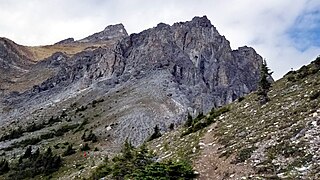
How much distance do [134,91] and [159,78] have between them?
12.0m

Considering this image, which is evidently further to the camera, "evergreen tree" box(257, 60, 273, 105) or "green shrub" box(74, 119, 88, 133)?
"green shrub" box(74, 119, 88, 133)

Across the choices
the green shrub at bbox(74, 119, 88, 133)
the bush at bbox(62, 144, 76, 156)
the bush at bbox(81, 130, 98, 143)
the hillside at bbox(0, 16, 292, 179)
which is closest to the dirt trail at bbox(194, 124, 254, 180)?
the hillside at bbox(0, 16, 292, 179)

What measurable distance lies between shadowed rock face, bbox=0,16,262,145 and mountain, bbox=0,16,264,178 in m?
0.24

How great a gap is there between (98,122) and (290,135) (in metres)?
80.9

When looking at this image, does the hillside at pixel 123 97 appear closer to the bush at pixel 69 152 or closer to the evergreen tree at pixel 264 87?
the bush at pixel 69 152

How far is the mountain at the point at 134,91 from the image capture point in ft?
308

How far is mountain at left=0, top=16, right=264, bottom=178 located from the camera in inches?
3701

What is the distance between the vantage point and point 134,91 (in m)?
122

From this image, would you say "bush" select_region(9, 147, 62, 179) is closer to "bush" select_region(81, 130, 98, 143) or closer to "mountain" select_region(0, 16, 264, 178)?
"mountain" select_region(0, 16, 264, 178)

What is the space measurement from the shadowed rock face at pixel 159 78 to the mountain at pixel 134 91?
24cm

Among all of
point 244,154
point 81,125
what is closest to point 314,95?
point 244,154

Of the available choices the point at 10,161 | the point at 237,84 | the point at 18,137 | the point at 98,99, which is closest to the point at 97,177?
the point at 10,161

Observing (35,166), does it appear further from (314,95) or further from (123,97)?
(314,95)

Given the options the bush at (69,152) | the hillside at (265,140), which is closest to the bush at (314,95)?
the hillside at (265,140)
